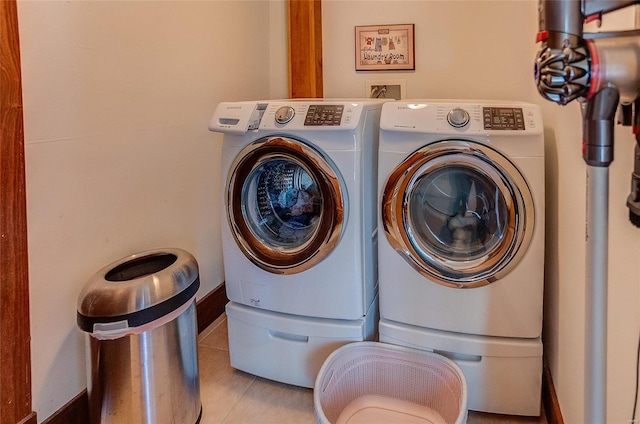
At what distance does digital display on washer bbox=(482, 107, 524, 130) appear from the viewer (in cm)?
138

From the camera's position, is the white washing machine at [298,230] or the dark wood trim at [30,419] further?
the white washing machine at [298,230]

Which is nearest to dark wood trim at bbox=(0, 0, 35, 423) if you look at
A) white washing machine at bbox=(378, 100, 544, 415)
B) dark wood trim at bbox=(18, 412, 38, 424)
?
dark wood trim at bbox=(18, 412, 38, 424)

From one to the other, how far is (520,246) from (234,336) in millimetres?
1076

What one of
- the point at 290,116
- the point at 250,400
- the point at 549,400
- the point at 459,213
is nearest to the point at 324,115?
the point at 290,116

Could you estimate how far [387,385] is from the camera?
160cm

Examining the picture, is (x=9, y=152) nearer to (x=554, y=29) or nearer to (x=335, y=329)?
(x=335, y=329)

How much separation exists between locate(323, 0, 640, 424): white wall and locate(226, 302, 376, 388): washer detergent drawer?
648mm

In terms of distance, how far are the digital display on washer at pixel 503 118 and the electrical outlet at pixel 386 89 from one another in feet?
3.48

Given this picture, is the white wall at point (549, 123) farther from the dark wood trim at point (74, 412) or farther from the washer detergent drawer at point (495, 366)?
the dark wood trim at point (74, 412)

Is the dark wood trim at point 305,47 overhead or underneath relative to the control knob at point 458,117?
overhead

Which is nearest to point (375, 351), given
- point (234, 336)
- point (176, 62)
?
point (234, 336)

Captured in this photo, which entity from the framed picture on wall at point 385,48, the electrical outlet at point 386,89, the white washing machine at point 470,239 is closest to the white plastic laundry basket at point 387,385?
the white washing machine at point 470,239

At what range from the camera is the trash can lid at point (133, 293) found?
4.17 feet

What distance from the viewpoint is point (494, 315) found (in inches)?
57.7
